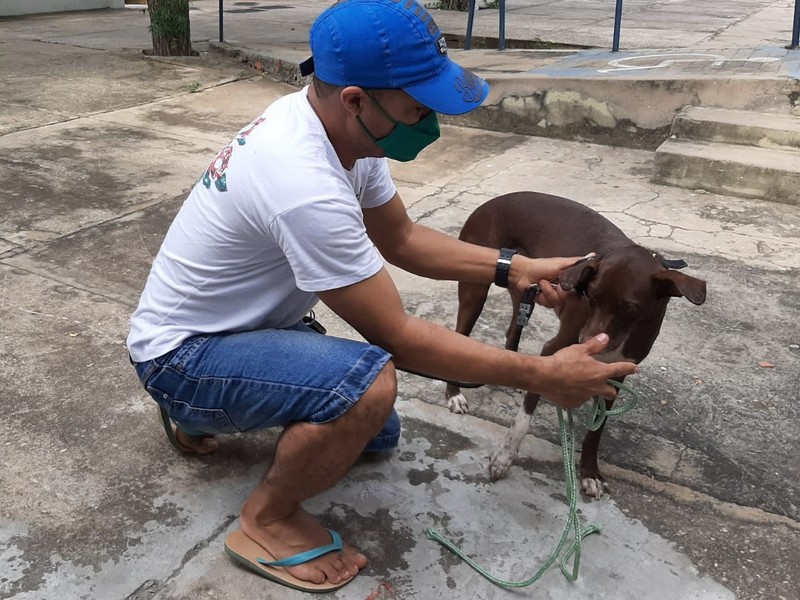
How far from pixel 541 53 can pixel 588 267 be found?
669 cm

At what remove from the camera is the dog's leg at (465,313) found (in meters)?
3.02

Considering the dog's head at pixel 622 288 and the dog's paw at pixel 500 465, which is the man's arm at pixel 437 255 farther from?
the dog's paw at pixel 500 465

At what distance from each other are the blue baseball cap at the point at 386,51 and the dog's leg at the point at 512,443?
1.11m

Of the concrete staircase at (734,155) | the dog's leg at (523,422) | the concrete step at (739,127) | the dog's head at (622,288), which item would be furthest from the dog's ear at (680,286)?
the concrete step at (739,127)

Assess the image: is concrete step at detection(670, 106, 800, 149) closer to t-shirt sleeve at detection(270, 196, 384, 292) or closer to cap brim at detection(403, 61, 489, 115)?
cap brim at detection(403, 61, 489, 115)

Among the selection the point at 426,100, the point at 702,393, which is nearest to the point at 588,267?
the point at 426,100

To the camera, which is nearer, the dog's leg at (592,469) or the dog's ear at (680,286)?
the dog's ear at (680,286)

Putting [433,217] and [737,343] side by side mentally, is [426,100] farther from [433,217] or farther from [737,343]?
[433,217]

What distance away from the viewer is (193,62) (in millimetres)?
9086

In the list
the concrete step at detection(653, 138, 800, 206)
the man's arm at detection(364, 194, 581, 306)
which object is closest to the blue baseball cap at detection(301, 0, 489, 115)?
the man's arm at detection(364, 194, 581, 306)

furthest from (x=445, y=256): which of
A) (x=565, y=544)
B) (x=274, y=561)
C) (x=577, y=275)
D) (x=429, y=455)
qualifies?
(x=274, y=561)

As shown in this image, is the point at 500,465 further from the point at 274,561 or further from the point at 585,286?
the point at 274,561

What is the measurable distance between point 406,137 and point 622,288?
32.0 inches

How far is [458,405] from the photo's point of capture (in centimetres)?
301
